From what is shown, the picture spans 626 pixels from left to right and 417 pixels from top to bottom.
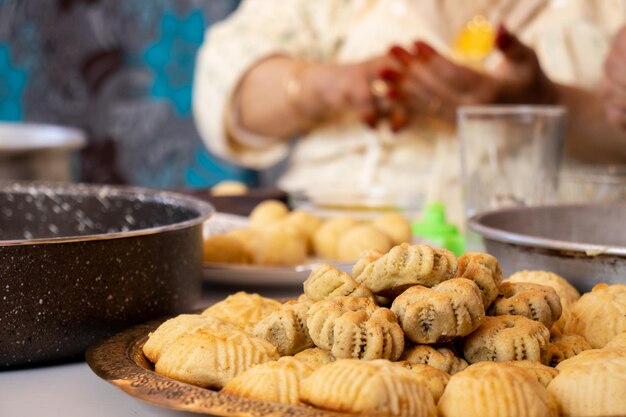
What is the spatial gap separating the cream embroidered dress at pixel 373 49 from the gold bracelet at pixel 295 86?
0.13ft

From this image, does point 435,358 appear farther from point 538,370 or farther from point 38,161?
point 38,161

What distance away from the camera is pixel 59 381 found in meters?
0.67

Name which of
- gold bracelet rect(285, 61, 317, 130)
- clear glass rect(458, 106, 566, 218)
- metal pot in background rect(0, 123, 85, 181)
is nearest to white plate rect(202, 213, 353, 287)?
clear glass rect(458, 106, 566, 218)

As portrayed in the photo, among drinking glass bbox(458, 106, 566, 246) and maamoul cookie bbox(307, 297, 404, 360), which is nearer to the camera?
maamoul cookie bbox(307, 297, 404, 360)

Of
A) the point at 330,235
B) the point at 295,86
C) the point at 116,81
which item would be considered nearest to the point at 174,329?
the point at 330,235

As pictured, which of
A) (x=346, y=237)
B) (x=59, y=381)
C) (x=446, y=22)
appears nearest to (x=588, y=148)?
(x=446, y=22)

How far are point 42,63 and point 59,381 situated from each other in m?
3.06

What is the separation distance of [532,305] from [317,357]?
16 cm

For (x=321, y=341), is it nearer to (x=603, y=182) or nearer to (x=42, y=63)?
(x=603, y=182)

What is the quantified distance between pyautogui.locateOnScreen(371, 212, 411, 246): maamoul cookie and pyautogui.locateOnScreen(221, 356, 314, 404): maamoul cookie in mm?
606

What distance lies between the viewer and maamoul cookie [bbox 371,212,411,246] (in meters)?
1.14

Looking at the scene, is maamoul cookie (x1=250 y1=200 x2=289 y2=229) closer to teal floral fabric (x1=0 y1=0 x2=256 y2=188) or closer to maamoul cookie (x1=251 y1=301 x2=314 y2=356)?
maamoul cookie (x1=251 y1=301 x2=314 y2=356)

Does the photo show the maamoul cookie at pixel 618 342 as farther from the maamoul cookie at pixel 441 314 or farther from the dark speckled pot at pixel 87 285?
the dark speckled pot at pixel 87 285

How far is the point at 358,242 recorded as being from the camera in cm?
108
